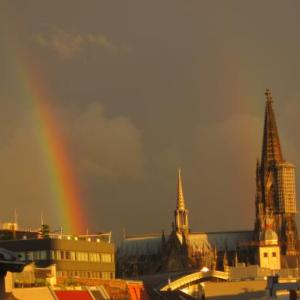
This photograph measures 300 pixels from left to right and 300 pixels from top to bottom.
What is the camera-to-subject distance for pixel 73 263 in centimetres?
10431

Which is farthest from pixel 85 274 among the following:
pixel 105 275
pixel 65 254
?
pixel 105 275

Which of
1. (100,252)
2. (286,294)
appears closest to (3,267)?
(286,294)

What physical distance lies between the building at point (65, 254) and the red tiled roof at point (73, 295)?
1028 centimetres

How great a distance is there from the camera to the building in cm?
10069

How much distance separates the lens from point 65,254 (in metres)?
103

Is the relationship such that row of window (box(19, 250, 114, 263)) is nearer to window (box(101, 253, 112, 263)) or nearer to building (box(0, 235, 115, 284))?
building (box(0, 235, 115, 284))

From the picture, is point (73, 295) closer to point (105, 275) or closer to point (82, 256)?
point (82, 256)

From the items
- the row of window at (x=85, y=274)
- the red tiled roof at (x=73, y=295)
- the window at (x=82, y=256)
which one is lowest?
the red tiled roof at (x=73, y=295)

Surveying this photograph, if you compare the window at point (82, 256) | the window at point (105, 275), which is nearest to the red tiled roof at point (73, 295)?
the window at point (82, 256)

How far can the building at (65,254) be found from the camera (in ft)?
330

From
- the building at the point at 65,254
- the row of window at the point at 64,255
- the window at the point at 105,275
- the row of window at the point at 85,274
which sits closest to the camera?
the building at the point at 65,254

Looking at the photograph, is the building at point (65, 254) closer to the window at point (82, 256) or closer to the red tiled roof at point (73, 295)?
the window at point (82, 256)

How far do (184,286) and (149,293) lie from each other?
80.3 metres

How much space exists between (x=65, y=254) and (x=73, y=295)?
21926 millimetres
